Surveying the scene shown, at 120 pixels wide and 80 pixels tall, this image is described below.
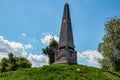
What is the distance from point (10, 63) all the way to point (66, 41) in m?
27.6

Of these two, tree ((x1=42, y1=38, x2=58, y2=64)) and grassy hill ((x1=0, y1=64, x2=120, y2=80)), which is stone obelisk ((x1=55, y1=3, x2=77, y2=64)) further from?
tree ((x1=42, y1=38, x2=58, y2=64))

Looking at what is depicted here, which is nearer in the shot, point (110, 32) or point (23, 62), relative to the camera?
point (110, 32)

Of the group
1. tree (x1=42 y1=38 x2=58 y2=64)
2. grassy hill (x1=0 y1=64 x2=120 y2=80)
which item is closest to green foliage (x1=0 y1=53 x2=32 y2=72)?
tree (x1=42 y1=38 x2=58 y2=64)

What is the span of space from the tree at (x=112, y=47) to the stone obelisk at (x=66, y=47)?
870 centimetres

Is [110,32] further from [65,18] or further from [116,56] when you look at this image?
[65,18]

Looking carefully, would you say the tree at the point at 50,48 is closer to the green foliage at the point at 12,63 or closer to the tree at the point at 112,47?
the green foliage at the point at 12,63

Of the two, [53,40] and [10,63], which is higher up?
[53,40]

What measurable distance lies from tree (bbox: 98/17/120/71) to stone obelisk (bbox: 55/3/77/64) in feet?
28.5

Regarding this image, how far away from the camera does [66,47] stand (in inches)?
1278

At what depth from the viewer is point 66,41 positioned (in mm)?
32781

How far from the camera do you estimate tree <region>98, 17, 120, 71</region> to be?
3838cm

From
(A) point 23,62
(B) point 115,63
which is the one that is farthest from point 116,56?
(A) point 23,62

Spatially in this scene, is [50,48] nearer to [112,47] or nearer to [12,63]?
[12,63]

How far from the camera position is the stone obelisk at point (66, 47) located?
32062 mm
